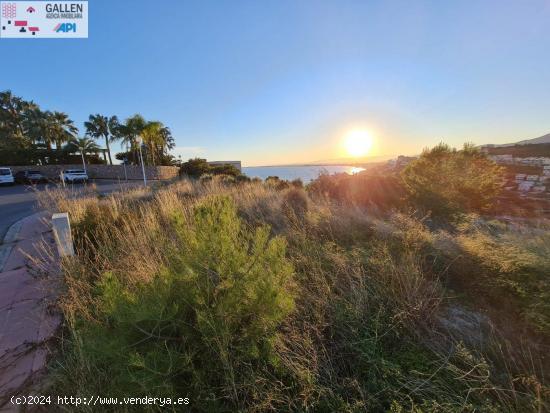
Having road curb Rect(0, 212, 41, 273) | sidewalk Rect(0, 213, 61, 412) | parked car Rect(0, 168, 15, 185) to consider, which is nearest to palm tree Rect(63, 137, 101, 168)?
parked car Rect(0, 168, 15, 185)

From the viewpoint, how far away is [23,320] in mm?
2426

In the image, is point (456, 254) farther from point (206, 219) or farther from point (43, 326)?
point (43, 326)

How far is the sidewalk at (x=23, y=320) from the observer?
6.02 feet

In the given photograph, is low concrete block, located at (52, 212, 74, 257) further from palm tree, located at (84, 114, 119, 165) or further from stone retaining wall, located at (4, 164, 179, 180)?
palm tree, located at (84, 114, 119, 165)

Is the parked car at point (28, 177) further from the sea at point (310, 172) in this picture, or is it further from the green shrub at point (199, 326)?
the green shrub at point (199, 326)

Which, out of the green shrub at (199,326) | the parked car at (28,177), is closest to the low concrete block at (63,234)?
the green shrub at (199,326)

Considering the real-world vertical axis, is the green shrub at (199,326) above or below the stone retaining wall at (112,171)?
below

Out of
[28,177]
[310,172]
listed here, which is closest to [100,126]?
[28,177]

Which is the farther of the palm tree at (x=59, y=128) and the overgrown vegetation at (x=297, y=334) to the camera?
the palm tree at (x=59, y=128)

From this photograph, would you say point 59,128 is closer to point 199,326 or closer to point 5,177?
point 5,177

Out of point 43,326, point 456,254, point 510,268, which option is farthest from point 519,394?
point 43,326

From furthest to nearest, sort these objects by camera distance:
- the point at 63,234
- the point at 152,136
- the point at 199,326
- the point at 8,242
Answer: the point at 152,136 < the point at 8,242 < the point at 63,234 < the point at 199,326

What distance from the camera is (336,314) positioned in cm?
217

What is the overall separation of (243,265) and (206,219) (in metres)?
0.48
